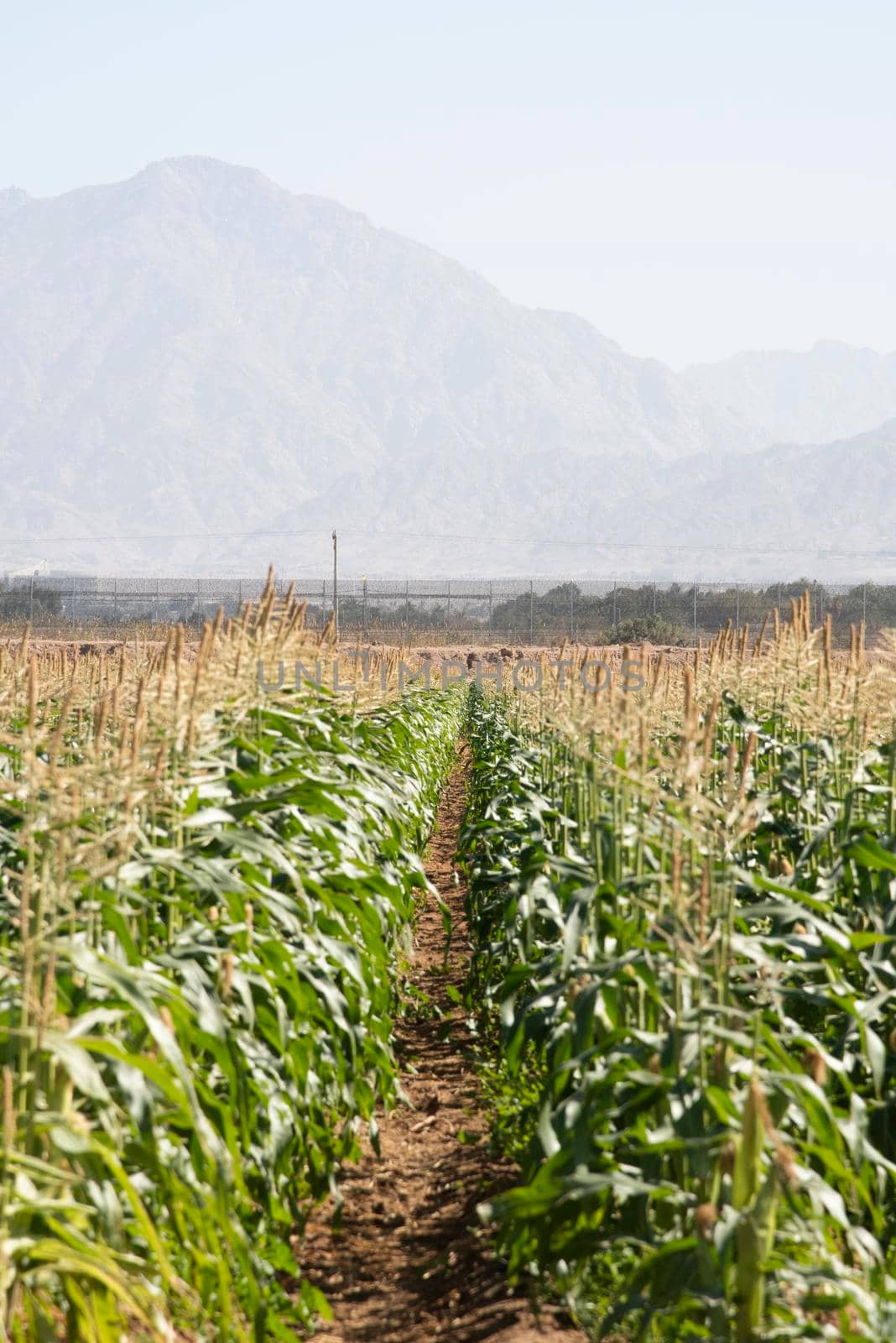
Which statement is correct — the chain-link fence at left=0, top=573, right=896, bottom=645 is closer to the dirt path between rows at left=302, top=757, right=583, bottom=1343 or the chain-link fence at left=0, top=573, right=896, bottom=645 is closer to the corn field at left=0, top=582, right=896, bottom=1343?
the dirt path between rows at left=302, top=757, right=583, bottom=1343

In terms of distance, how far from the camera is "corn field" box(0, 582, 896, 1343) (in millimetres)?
2670

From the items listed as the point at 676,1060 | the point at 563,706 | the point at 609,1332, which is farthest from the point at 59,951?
the point at 563,706

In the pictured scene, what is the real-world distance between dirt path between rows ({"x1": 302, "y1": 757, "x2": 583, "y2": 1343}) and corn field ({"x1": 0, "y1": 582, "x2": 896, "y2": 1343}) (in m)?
0.10

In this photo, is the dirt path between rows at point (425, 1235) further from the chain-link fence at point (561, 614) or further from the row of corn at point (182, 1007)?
the chain-link fence at point (561, 614)

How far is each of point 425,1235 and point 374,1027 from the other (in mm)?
791

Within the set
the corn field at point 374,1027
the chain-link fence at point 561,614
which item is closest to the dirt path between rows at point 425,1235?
the corn field at point 374,1027

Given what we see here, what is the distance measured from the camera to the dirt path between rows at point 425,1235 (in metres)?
3.72

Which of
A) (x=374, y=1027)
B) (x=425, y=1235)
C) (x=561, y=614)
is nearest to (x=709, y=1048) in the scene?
(x=425, y=1235)

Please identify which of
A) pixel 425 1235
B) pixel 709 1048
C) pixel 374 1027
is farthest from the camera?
pixel 374 1027

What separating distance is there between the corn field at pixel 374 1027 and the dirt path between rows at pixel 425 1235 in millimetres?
96

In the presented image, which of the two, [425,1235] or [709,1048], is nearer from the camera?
[709,1048]

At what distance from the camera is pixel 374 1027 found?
5078 millimetres

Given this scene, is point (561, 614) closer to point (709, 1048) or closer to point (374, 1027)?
point (374, 1027)

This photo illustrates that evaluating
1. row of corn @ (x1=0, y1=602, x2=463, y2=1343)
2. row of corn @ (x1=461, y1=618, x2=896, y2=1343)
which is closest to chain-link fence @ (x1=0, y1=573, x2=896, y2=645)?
row of corn @ (x1=461, y1=618, x2=896, y2=1343)
